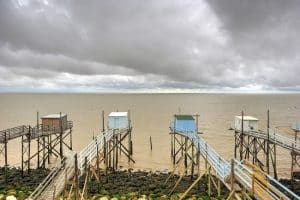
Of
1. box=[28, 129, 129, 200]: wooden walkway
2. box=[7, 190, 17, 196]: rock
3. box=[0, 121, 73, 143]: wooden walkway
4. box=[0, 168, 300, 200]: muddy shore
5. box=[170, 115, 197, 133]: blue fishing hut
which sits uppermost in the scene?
box=[170, 115, 197, 133]: blue fishing hut

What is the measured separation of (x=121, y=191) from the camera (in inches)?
933

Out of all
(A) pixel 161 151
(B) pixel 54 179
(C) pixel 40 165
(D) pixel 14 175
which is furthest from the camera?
(A) pixel 161 151

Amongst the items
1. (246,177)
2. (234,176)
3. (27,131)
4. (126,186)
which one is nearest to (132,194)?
(126,186)

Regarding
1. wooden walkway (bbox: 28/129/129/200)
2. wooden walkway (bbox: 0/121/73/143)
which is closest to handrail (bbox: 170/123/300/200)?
wooden walkway (bbox: 28/129/129/200)

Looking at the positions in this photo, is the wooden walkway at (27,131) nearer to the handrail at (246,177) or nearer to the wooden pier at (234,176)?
the wooden pier at (234,176)

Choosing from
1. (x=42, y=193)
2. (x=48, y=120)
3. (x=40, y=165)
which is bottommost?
(x=40, y=165)

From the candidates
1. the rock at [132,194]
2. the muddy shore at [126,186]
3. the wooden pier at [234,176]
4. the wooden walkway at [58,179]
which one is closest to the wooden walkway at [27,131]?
the muddy shore at [126,186]

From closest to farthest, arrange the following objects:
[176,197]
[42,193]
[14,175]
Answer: [42,193], [176,197], [14,175]

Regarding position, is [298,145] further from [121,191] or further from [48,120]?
[48,120]

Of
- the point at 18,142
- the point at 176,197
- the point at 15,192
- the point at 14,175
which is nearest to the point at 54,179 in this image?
the point at 15,192

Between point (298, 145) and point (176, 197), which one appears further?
point (298, 145)

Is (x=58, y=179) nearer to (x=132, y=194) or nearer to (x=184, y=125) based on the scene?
(x=132, y=194)

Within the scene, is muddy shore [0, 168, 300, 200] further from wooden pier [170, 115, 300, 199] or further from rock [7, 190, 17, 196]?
wooden pier [170, 115, 300, 199]

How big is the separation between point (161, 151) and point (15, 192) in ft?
69.7
